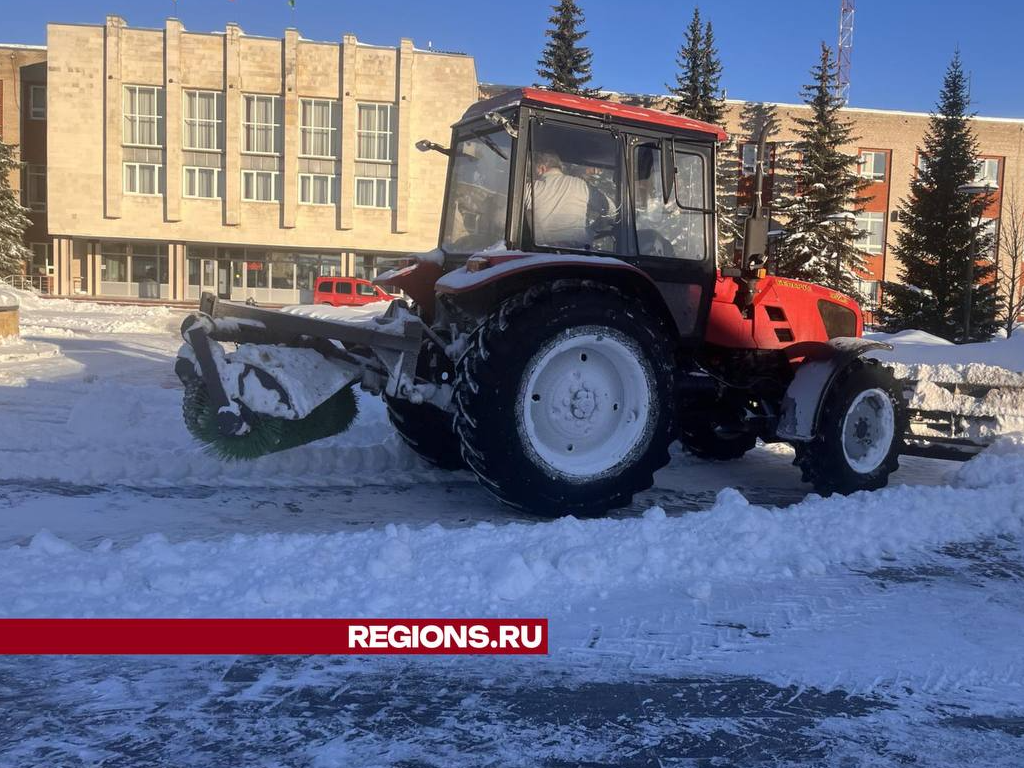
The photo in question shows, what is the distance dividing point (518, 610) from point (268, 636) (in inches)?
39.8

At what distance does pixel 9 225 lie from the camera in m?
41.7

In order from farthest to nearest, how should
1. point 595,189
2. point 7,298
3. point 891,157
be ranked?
point 891,157 → point 7,298 → point 595,189

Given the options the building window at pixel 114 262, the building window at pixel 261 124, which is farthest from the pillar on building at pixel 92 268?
the building window at pixel 261 124

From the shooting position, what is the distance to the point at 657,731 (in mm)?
2719

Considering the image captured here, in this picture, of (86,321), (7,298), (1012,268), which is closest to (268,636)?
(86,321)

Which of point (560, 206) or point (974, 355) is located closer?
point (560, 206)

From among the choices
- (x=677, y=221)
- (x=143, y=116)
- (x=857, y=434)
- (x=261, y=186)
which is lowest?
(x=857, y=434)

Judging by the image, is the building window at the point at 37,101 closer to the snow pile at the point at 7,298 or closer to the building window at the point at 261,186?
the building window at the point at 261,186

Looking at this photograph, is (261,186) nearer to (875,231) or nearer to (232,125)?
(232,125)

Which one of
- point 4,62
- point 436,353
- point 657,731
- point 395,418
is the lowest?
point 657,731

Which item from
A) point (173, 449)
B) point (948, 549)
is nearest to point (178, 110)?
point (173, 449)

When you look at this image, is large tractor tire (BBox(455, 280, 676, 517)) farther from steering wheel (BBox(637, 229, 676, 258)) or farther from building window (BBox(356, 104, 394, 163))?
building window (BBox(356, 104, 394, 163))

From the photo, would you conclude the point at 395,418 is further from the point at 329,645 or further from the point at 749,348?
the point at 329,645

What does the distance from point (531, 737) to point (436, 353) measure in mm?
3073
